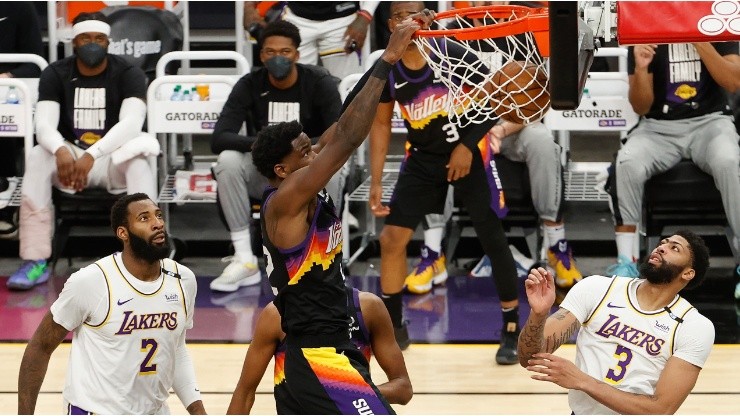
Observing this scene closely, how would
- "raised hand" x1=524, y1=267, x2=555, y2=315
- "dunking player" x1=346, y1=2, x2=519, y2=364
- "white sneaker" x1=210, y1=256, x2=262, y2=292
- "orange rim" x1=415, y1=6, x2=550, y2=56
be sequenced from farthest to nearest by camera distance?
"white sneaker" x1=210, y1=256, x2=262, y2=292 < "dunking player" x1=346, y1=2, x2=519, y2=364 < "raised hand" x1=524, y1=267, x2=555, y2=315 < "orange rim" x1=415, y1=6, x2=550, y2=56

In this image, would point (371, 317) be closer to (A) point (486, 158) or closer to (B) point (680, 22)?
(B) point (680, 22)

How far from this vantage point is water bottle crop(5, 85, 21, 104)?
334 inches

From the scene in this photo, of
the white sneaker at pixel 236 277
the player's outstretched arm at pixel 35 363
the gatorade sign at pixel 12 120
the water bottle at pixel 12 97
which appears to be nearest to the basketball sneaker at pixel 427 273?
the white sneaker at pixel 236 277

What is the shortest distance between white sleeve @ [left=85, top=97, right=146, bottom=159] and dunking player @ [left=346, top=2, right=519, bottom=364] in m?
2.02

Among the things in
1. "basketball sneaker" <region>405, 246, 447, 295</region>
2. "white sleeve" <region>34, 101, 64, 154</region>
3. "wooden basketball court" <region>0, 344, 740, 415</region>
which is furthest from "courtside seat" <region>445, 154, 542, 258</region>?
"white sleeve" <region>34, 101, 64, 154</region>

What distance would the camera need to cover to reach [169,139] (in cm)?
959

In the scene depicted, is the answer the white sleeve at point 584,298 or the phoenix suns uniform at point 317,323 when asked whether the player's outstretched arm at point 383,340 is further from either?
the white sleeve at point 584,298

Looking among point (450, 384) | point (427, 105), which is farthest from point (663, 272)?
point (427, 105)

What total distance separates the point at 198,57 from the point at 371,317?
4.17 meters

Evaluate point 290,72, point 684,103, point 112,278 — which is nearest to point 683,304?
point 112,278

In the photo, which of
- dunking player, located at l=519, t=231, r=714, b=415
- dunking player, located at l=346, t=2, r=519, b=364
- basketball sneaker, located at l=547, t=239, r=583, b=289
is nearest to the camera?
dunking player, located at l=519, t=231, r=714, b=415

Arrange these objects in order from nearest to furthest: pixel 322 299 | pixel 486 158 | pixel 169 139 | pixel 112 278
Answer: pixel 322 299
pixel 112 278
pixel 486 158
pixel 169 139

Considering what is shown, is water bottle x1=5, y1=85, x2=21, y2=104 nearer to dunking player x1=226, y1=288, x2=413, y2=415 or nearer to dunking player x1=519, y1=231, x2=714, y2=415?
dunking player x1=226, y1=288, x2=413, y2=415

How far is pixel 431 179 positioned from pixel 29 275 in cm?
290
